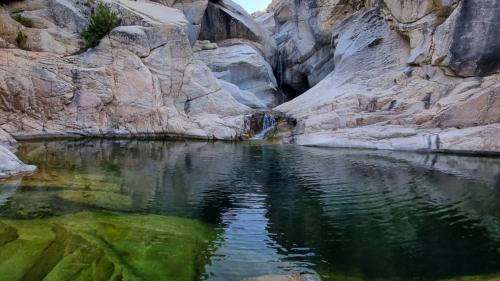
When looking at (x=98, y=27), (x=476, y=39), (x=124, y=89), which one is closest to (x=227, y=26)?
(x=98, y=27)

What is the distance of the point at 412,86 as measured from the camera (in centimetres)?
3409

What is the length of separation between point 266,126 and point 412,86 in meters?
13.0

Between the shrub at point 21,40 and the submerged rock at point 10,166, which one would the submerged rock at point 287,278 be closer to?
the submerged rock at point 10,166

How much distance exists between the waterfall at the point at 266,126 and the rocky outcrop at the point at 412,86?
6.80 ft

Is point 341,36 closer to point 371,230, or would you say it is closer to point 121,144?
point 121,144

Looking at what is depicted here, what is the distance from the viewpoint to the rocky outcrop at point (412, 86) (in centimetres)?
2912

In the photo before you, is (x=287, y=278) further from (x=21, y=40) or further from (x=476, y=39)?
(x=21, y=40)

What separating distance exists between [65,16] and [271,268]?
3636 centimetres

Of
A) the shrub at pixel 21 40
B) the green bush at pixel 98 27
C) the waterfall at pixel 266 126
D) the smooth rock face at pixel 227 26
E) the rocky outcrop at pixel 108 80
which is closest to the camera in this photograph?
the rocky outcrop at pixel 108 80

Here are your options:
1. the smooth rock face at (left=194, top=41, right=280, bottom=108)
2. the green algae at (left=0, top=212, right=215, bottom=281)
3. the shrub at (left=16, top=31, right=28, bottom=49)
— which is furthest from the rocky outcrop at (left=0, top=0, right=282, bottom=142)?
the green algae at (left=0, top=212, right=215, bottom=281)

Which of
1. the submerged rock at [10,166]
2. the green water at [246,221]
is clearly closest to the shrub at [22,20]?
the green water at [246,221]

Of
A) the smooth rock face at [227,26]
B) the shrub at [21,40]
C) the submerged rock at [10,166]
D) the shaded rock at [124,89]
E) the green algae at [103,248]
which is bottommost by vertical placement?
the green algae at [103,248]

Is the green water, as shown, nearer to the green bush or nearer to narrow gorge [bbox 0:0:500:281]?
narrow gorge [bbox 0:0:500:281]

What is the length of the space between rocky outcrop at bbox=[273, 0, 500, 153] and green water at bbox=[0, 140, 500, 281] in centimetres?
745
